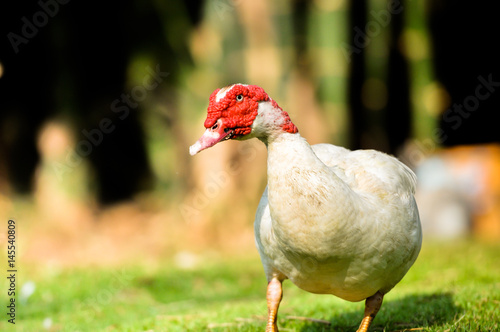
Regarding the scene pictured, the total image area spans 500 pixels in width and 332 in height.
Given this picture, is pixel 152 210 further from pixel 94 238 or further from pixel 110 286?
pixel 110 286

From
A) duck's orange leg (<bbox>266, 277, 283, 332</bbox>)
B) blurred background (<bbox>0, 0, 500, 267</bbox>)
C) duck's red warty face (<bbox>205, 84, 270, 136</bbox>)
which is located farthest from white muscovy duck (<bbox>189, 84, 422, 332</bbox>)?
blurred background (<bbox>0, 0, 500, 267</bbox>)

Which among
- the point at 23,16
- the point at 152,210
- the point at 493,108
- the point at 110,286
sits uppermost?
the point at 23,16

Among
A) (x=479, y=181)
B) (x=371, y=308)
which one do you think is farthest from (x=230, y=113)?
(x=479, y=181)

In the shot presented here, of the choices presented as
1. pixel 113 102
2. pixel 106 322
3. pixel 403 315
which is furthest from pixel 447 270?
pixel 113 102

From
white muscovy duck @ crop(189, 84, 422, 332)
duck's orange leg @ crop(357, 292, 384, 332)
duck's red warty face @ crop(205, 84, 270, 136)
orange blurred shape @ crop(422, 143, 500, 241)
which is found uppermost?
orange blurred shape @ crop(422, 143, 500, 241)

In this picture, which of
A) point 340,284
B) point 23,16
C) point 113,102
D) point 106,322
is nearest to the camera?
point 340,284

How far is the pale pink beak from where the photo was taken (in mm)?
3082

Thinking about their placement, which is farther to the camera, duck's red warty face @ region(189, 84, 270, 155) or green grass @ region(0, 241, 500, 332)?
green grass @ region(0, 241, 500, 332)

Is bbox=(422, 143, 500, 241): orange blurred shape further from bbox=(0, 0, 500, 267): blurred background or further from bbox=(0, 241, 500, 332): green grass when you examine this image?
bbox=(0, 241, 500, 332): green grass

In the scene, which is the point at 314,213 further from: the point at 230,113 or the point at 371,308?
the point at 371,308

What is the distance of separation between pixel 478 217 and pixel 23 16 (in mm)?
9211

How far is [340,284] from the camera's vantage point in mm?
3436

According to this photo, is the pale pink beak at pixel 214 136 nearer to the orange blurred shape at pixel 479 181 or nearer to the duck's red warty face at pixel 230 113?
the duck's red warty face at pixel 230 113

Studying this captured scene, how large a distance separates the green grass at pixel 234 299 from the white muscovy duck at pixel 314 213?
72cm
